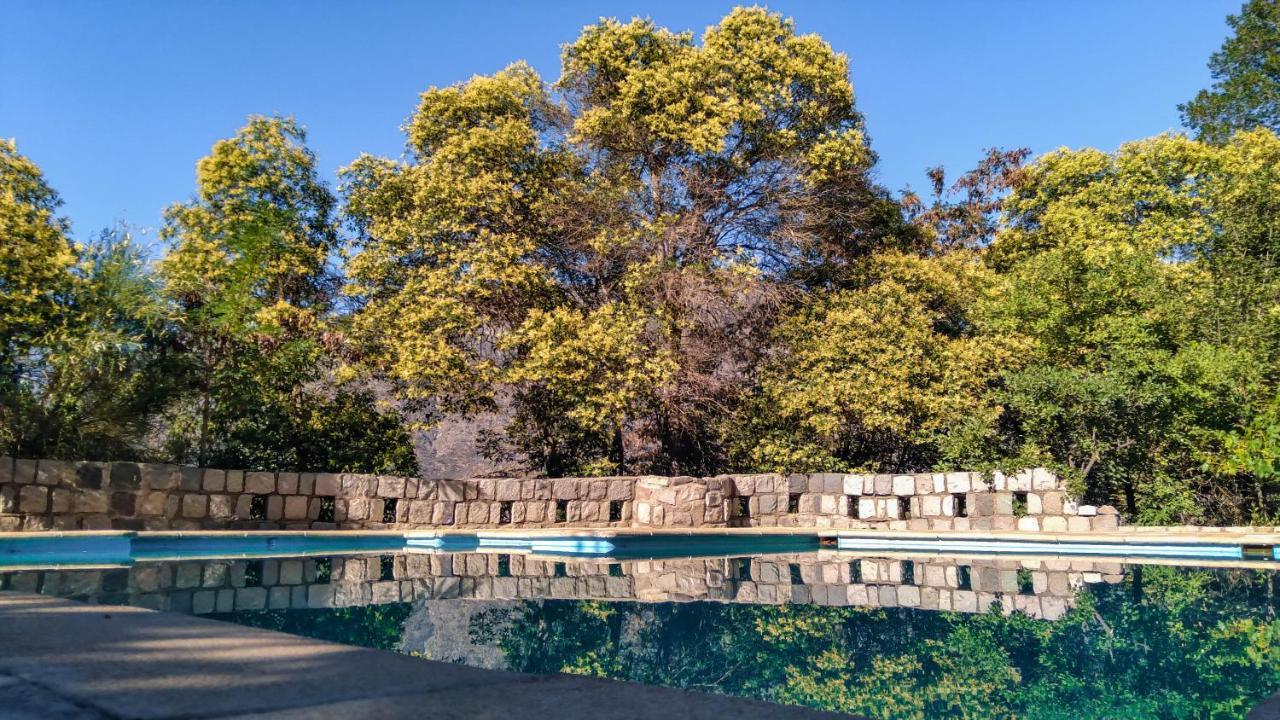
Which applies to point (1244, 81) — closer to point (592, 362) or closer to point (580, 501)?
point (592, 362)

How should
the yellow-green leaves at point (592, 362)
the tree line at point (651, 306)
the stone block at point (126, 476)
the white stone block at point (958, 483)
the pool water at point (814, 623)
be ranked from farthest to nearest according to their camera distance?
the yellow-green leaves at point (592, 362)
the white stone block at point (958, 483)
the tree line at point (651, 306)
the stone block at point (126, 476)
the pool water at point (814, 623)

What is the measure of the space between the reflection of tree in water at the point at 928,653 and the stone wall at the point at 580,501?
6.70 m

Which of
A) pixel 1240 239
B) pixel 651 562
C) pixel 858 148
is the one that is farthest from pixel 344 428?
pixel 1240 239

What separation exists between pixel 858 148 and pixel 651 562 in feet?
29.6

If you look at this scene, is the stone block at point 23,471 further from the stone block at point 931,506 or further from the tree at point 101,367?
the stone block at point 931,506

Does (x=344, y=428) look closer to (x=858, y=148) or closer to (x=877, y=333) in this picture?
(x=877, y=333)

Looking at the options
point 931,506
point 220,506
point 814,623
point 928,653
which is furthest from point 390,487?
point 928,653

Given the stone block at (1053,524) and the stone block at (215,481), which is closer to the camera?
the stone block at (215,481)

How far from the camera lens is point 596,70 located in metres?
16.2

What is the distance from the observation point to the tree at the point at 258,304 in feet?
42.1

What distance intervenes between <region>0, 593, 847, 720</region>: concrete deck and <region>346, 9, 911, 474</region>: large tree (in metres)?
10.9

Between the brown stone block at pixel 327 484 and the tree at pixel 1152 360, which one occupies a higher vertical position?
the tree at pixel 1152 360

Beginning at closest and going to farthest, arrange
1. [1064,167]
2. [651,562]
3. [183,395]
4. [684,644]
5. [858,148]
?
1. [684,644]
2. [651,562]
3. [183,395]
4. [858,148]
5. [1064,167]

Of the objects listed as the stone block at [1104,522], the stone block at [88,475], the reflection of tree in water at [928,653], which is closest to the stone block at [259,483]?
the stone block at [88,475]
